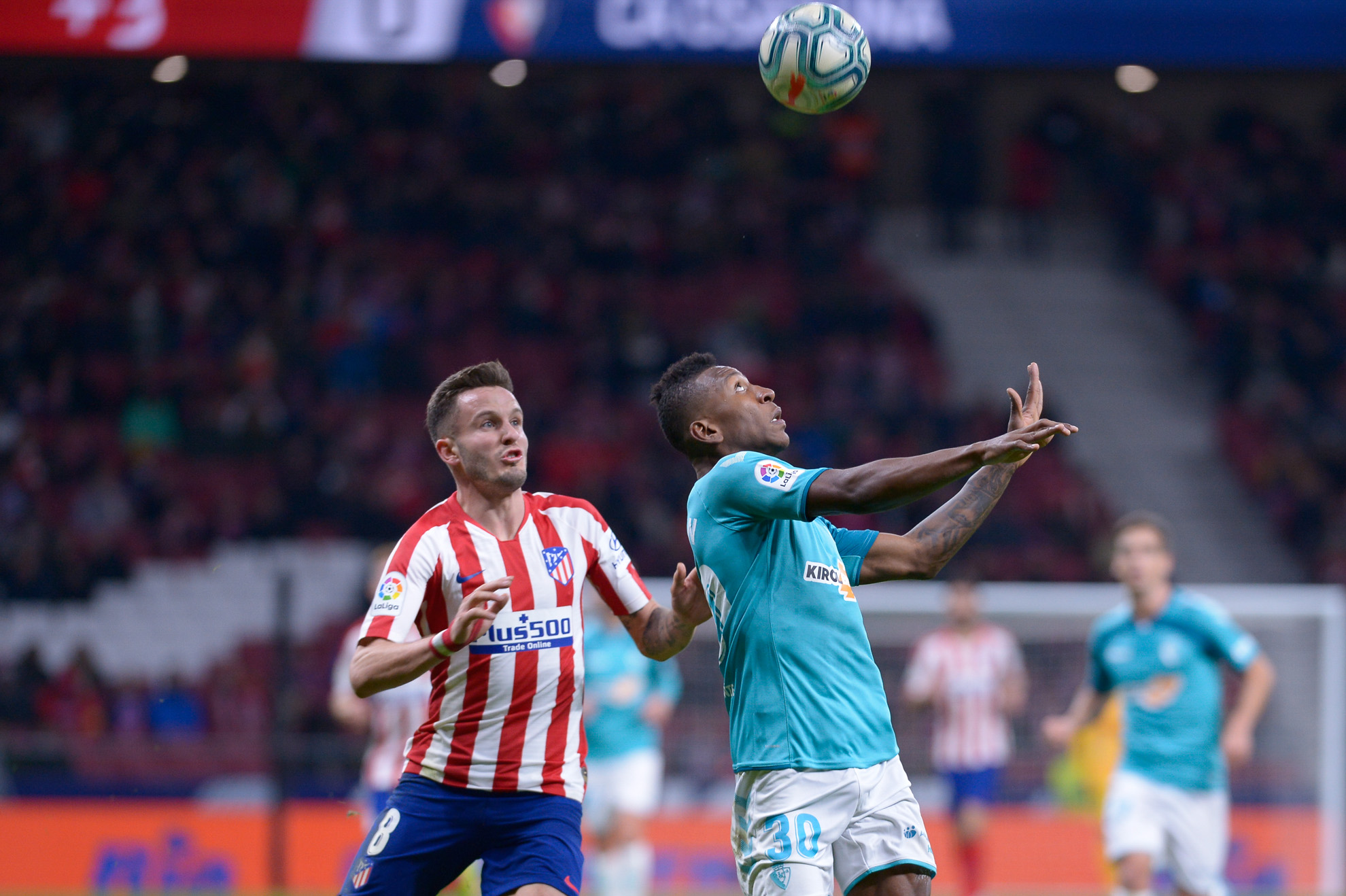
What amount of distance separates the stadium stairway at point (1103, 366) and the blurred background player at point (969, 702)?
624cm

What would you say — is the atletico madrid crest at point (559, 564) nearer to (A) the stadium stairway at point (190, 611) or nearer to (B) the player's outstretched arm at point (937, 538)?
(B) the player's outstretched arm at point (937, 538)

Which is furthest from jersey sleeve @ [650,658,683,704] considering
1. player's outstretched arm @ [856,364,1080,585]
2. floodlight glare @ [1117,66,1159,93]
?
floodlight glare @ [1117,66,1159,93]

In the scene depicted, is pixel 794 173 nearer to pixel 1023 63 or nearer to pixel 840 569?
pixel 1023 63

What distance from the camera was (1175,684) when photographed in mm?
7277

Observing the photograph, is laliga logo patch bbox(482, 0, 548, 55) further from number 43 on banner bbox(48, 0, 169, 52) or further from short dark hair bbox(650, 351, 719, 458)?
short dark hair bbox(650, 351, 719, 458)

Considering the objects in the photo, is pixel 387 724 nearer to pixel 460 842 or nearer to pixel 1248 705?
pixel 460 842

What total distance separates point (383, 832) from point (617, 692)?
4940 millimetres

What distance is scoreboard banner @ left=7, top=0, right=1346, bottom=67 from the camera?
11.8m

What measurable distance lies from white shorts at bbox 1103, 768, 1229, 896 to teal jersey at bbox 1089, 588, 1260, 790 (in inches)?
2.6

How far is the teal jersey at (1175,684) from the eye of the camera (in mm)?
7172

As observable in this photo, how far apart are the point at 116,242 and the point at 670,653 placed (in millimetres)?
14404

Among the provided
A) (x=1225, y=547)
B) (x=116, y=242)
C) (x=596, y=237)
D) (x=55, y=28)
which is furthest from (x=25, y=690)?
(x=1225, y=547)

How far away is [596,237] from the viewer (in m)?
18.0

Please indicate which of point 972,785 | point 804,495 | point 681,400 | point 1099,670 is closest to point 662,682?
point 972,785
